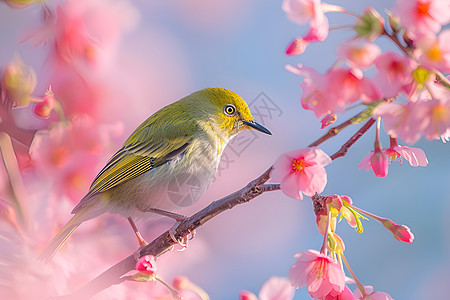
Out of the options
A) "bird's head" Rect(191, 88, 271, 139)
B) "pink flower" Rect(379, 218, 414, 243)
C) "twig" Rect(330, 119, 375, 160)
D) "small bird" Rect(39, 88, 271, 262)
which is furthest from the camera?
"bird's head" Rect(191, 88, 271, 139)

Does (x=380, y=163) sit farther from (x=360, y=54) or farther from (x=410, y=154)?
(x=360, y=54)

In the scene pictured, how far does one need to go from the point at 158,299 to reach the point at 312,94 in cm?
82

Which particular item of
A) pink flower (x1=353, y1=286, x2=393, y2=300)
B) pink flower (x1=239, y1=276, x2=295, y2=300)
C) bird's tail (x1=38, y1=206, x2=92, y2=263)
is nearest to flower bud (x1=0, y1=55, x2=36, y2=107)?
bird's tail (x1=38, y1=206, x2=92, y2=263)

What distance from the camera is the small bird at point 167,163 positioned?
1.96 meters

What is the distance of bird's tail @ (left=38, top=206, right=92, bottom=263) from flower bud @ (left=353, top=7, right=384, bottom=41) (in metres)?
0.87

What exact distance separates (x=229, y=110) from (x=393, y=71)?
1.61 m

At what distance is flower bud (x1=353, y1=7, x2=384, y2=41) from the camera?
819 mm

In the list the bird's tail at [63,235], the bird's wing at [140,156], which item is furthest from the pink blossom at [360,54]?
the bird's wing at [140,156]

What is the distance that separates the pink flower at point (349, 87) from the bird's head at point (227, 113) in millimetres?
1386

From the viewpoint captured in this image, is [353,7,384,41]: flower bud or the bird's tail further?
the bird's tail

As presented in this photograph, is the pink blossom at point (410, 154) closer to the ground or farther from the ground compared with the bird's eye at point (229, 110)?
closer to the ground

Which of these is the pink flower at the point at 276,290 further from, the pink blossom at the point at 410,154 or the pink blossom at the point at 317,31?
the pink blossom at the point at 317,31

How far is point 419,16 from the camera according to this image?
0.81 meters

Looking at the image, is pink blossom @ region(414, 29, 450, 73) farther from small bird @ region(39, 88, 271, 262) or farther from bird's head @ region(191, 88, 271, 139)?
bird's head @ region(191, 88, 271, 139)
